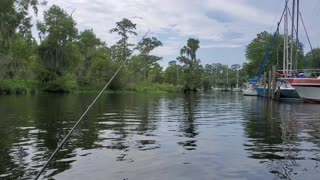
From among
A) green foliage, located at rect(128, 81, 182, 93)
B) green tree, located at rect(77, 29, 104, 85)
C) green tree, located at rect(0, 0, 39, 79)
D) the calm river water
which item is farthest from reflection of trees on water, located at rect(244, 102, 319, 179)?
green foliage, located at rect(128, 81, 182, 93)

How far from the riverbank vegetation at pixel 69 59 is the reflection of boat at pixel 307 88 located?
18.2 meters

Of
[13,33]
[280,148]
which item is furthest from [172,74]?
[280,148]

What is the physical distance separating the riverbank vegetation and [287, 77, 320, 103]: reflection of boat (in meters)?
18.2

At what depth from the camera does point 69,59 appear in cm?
8906

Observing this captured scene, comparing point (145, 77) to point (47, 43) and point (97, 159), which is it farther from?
point (97, 159)

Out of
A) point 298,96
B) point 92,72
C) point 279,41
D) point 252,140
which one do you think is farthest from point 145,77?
point 252,140

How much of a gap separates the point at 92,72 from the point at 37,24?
64.1 ft

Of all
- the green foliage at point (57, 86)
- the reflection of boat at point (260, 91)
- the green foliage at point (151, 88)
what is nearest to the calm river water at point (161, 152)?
the reflection of boat at point (260, 91)

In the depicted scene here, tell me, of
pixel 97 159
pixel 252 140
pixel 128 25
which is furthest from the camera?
pixel 128 25

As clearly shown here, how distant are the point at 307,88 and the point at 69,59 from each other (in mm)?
54648

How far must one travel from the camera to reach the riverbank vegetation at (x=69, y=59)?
65500 millimetres

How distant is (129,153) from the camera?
12.5m

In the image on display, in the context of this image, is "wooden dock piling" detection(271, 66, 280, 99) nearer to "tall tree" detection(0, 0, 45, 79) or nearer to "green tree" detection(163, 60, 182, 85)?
"tall tree" detection(0, 0, 45, 79)

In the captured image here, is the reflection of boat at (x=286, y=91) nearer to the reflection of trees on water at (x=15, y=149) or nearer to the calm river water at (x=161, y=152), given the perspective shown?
the calm river water at (x=161, y=152)
